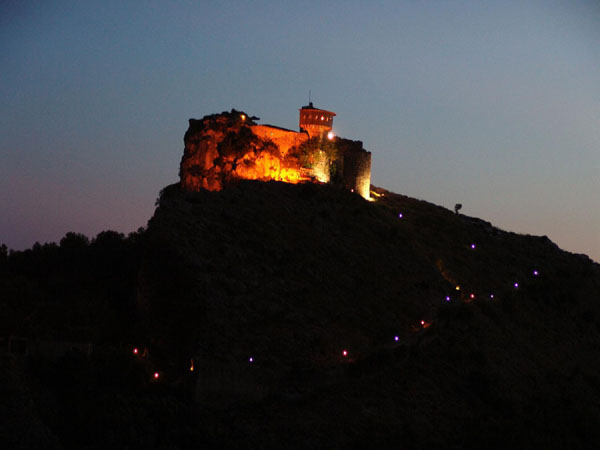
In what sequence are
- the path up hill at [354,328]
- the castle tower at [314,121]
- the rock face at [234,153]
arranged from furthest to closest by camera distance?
the castle tower at [314,121] → the rock face at [234,153] → the path up hill at [354,328]

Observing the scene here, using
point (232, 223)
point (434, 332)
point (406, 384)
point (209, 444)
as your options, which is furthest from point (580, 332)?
point (209, 444)

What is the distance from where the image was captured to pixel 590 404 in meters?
57.9

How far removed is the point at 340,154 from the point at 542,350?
845 inches

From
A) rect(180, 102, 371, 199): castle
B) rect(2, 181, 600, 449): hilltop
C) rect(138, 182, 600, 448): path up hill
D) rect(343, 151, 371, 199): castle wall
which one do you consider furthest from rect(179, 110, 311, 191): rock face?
rect(343, 151, 371, 199): castle wall

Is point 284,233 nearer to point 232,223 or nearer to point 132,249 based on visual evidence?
point 232,223

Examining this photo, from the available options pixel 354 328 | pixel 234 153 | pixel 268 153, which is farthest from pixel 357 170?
pixel 354 328

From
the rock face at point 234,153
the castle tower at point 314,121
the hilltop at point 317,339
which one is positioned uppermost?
the castle tower at point 314,121

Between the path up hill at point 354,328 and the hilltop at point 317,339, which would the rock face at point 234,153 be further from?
the hilltop at point 317,339

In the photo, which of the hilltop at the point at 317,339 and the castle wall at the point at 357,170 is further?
the castle wall at the point at 357,170

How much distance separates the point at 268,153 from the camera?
234 ft

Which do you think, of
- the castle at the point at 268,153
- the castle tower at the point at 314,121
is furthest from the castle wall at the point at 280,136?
the castle tower at the point at 314,121

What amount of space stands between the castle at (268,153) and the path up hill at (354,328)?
1945 millimetres

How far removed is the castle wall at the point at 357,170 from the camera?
75.2 metres

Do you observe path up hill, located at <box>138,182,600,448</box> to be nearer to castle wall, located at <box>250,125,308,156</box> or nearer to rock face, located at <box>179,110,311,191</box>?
rock face, located at <box>179,110,311,191</box>
